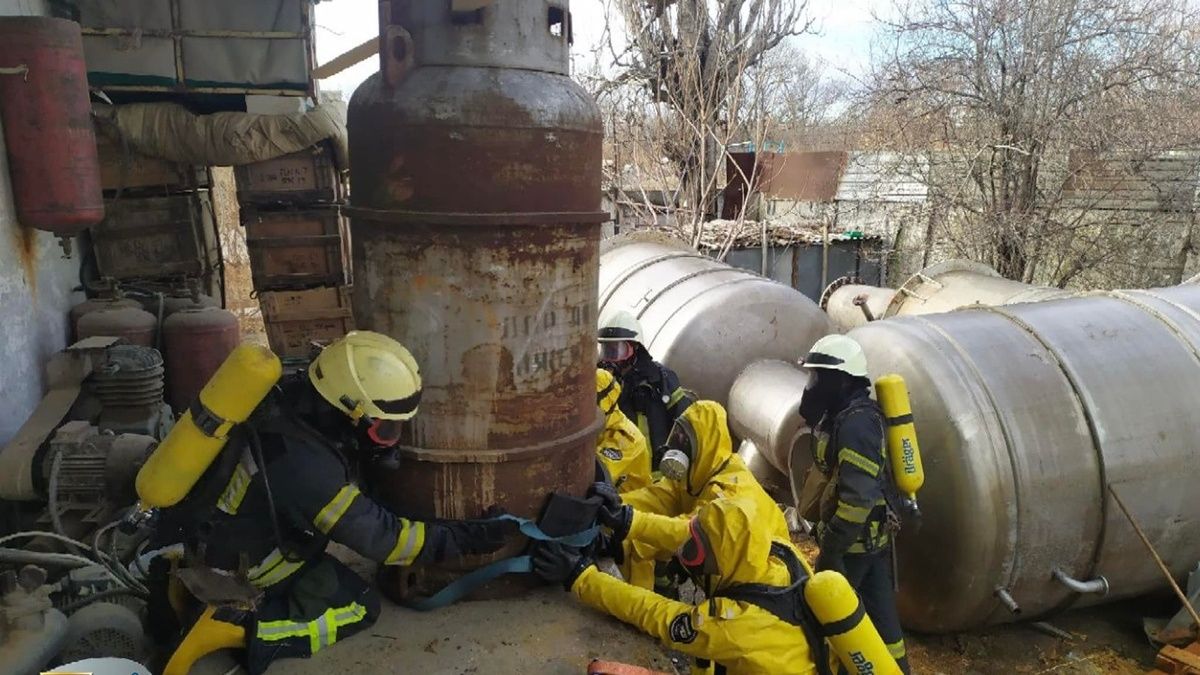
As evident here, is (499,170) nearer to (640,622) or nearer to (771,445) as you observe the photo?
(640,622)

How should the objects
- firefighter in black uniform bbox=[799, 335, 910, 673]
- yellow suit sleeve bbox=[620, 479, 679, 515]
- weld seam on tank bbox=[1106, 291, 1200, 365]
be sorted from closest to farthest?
yellow suit sleeve bbox=[620, 479, 679, 515], firefighter in black uniform bbox=[799, 335, 910, 673], weld seam on tank bbox=[1106, 291, 1200, 365]

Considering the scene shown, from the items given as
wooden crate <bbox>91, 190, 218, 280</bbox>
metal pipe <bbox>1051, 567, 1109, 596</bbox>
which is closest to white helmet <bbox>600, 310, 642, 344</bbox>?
metal pipe <bbox>1051, 567, 1109, 596</bbox>

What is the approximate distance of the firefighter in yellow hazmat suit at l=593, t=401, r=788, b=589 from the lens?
321 cm

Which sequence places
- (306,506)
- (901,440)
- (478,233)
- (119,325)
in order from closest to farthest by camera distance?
1. (306,506)
2. (478,233)
3. (901,440)
4. (119,325)

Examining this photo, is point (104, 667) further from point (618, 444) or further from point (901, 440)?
point (901, 440)

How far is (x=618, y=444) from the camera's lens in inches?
175

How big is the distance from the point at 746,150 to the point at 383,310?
14.8 meters

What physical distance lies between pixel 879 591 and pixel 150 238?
264 inches

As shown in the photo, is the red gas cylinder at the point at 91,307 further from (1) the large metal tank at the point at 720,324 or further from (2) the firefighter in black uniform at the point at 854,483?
(2) the firefighter in black uniform at the point at 854,483

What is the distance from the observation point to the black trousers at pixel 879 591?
4.15 metres

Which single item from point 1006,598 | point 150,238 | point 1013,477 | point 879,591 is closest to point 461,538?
point 879,591

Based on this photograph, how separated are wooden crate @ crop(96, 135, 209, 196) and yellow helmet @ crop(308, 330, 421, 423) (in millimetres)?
5497

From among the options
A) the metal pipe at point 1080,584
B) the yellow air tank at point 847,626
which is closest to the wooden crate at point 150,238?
the yellow air tank at point 847,626

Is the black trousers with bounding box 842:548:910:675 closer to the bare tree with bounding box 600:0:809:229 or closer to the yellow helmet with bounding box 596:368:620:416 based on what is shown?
the yellow helmet with bounding box 596:368:620:416
